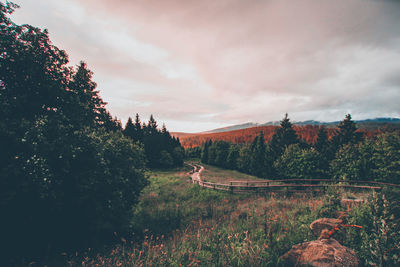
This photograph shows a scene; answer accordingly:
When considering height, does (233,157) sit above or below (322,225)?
below

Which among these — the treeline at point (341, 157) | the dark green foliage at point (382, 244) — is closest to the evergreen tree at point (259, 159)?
the treeline at point (341, 157)

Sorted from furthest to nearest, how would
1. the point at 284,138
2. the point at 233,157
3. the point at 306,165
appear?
1. the point at 233,157
2. the point at 284,138
3. the point at 306,165

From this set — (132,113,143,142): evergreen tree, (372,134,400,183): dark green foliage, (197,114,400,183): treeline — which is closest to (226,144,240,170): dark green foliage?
(197,114,400,183): treeline

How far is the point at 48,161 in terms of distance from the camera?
19.5ft

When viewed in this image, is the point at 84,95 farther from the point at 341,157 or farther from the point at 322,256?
the point at 341,157

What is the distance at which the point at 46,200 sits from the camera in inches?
231

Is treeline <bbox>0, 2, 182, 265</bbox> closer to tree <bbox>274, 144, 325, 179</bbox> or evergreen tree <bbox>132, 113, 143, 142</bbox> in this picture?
tree <bbox>274, 144, 325, 179</bbox>

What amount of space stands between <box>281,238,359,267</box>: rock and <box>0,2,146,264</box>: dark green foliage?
25.1ft

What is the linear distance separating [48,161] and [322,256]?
9.19 m

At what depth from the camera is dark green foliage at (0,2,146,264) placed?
18.1 ft

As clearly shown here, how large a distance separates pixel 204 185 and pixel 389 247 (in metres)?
18.3

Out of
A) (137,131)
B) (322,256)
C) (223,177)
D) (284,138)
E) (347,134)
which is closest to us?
(322,256)

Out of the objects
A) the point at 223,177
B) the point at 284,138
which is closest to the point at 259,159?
the point at 284,138

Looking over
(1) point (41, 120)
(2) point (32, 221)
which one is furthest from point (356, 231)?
(1) point (41, 120)
